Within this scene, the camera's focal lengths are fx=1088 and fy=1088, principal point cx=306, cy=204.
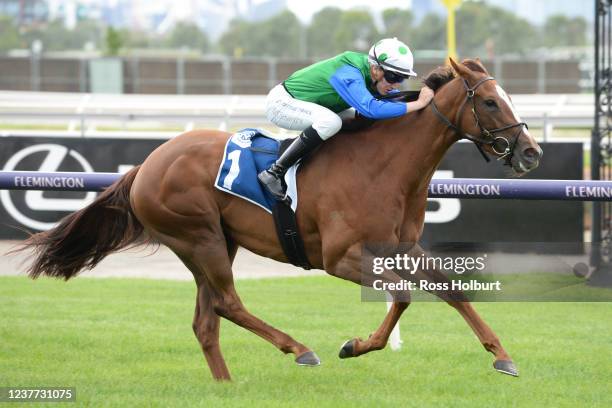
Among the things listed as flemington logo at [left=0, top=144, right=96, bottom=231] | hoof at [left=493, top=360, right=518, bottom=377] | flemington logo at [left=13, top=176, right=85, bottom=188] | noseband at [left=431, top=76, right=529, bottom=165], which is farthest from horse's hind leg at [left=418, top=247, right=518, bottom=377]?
flemington logo at [left=0, top=144, right=96, bottom=231]

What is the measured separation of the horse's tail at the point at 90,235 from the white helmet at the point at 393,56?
186cm

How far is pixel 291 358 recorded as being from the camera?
7355 millimetres

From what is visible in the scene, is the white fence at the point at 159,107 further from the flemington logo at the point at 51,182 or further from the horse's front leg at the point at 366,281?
the horse's front leg at the point at 366,281

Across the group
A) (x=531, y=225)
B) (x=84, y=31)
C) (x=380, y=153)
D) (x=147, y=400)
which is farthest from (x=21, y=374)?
(x=84, y=31)

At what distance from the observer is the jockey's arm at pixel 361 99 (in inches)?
246

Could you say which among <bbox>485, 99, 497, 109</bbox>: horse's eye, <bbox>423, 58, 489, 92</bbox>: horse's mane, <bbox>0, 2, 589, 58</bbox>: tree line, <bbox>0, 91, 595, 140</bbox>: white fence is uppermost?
<bbox>0, 2, 589, 58</bbox>: tree line

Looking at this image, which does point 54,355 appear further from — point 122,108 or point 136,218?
point 122,108

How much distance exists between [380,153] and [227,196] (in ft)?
3.31

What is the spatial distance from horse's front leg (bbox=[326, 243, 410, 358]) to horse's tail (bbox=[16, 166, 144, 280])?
1.59 metres

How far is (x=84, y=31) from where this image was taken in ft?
382

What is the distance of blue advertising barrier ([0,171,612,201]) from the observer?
7516mm

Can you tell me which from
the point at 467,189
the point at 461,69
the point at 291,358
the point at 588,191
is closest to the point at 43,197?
the point at 291,358

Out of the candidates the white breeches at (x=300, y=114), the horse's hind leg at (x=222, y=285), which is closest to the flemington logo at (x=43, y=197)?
the horse's hind leg at (x=222, y=285)

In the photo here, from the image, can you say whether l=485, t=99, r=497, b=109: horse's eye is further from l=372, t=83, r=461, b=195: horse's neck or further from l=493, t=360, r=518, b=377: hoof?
l=493, t=360, r=518, b=377: hoof
